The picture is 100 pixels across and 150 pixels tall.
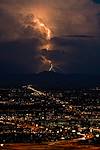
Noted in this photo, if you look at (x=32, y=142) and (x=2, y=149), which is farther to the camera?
(x=32, y=142)

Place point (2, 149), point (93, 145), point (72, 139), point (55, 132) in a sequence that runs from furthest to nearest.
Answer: point (55, 132)
point (72, 139)
point (93, 145)
point (2, 149)

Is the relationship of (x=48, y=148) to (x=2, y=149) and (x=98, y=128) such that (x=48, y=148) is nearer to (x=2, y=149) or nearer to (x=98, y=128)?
(x=2, y=149)

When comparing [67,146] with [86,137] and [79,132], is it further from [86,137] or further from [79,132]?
[79,132]

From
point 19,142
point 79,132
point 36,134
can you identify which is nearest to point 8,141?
point 19,142

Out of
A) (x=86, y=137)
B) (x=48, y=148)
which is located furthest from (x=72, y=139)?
(x=48, y=148)

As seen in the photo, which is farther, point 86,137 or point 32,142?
point 86,137

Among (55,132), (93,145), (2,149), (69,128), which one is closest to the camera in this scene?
(2,149)

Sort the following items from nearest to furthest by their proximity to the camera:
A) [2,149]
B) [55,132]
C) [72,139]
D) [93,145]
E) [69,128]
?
1. [2,149]
2. [93,145]
3. [72,139]
4. [55,132]
5. [69,128]

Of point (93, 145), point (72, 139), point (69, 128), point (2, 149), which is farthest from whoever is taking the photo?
point (69, 128)
